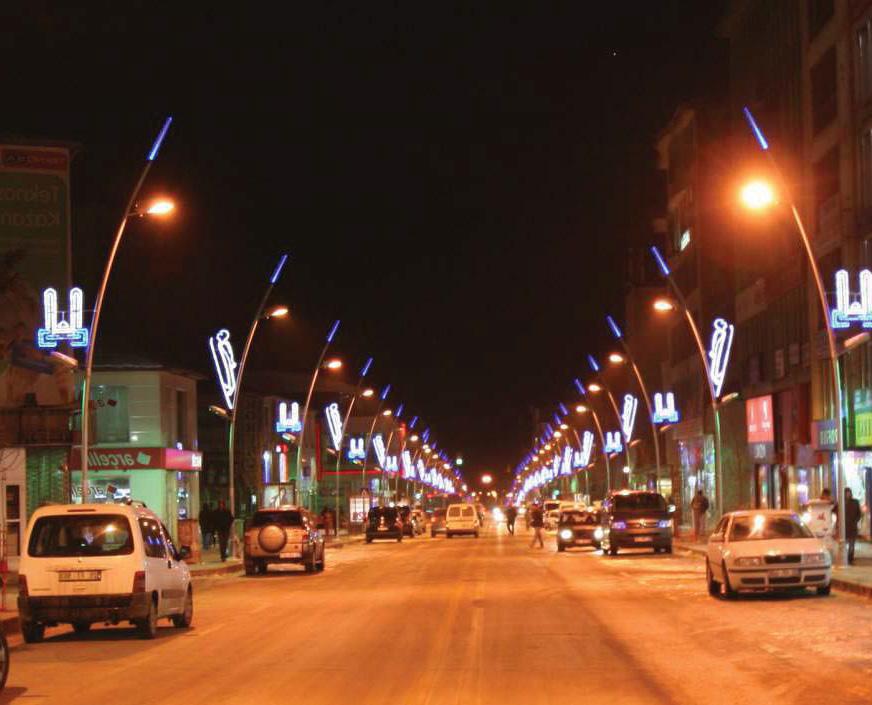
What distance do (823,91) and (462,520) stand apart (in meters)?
Answer: 33.2

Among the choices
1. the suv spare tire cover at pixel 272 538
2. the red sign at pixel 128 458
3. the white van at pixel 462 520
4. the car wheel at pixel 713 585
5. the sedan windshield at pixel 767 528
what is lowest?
the white van at pixel 462 520

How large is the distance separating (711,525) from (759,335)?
1070cm

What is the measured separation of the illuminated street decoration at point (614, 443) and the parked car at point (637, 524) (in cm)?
5145

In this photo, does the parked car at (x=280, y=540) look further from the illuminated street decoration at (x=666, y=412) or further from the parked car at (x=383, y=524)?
the illuminated street decoration at (x=666, y=412)

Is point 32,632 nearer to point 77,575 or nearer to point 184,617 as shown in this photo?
point 77,575

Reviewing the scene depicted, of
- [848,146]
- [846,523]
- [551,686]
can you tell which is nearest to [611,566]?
[846,523]

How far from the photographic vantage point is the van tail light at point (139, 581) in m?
19.5

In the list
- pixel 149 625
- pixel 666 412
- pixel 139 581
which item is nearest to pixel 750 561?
pixel 149 625

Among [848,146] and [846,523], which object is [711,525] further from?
[846,523]

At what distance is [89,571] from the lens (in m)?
19.5

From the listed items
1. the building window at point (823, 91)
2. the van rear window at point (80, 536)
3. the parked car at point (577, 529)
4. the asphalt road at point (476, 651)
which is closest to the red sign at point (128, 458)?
the parked car at point (577, 529)

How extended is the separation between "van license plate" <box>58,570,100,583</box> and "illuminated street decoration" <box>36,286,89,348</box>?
→ 1621cm

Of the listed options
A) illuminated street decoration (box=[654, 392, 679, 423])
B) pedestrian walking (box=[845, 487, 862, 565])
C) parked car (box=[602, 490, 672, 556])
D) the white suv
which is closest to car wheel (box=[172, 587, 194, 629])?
the white suv

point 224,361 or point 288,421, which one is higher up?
point 224,361
